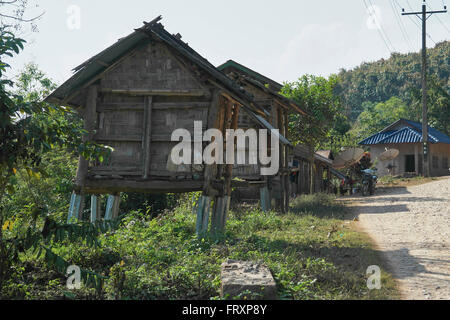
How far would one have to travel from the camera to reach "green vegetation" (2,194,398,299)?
583 cm

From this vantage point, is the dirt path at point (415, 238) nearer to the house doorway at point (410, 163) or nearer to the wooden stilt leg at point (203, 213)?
the wooden stilt leg at point (203, 213)

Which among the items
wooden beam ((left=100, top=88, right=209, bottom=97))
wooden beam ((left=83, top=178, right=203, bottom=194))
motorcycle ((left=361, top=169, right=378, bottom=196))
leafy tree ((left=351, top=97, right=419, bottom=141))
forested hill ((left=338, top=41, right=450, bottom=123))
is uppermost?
forested hill ((left=338, top=41, right=450, bottom=123))

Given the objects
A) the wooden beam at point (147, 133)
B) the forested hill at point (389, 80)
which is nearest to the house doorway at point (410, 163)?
the wooden beam at point (147, 133)

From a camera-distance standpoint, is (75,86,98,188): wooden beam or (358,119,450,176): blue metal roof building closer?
(75,86,98,188): wooden beam

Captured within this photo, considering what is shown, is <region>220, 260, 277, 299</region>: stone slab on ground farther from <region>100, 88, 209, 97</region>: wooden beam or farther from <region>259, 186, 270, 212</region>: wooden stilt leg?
<region>259, 186, 270, 212</region>: wooden stilt leg

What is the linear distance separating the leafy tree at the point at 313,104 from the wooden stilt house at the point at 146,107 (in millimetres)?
11674

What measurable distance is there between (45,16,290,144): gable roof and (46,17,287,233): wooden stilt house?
0.08 feet

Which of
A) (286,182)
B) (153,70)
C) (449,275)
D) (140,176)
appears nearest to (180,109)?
(153,70)

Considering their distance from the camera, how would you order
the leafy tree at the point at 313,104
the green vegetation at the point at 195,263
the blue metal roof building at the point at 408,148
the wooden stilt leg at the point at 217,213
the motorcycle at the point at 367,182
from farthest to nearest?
the blue metal roof building at the point at 408,148, the motorcycle at the point at 367,182, the leafy tree at the point at 313,104, the wooden stilt leg at the point at 217,213, the green vegetation at the point at 195,263

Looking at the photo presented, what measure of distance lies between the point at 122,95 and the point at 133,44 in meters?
1.24

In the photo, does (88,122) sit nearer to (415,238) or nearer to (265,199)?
(265,199)

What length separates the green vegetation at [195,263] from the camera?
19.1 ft

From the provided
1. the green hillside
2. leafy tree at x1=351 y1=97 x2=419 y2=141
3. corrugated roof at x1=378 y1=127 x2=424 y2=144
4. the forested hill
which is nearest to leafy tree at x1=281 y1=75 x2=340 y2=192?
corrugated roof at x1=378 y1=127 x2=424 y2=144

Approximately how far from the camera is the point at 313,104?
70.7 ft
